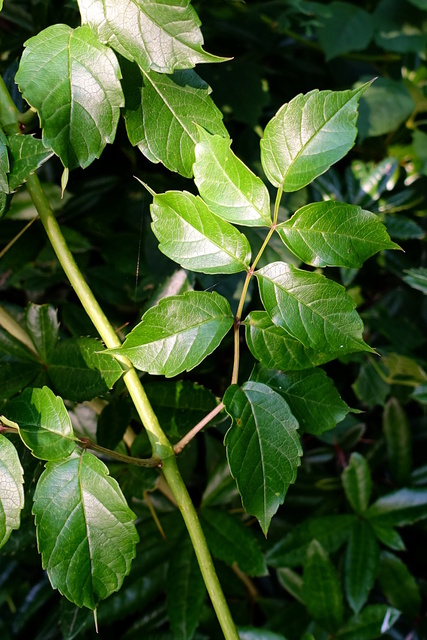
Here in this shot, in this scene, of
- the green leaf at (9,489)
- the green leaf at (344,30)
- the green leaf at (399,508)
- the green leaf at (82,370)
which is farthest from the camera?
the green leaf at (344,30)

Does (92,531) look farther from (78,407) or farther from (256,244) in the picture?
(256,244)

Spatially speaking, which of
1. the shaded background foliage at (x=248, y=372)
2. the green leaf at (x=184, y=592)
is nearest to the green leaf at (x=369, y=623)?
the shaded background foliage at (x=248, y=372)

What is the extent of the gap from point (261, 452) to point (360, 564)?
1.74ft

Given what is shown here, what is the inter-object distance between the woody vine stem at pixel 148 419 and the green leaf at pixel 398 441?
1.93 feet

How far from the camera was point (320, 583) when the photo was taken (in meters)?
0.93

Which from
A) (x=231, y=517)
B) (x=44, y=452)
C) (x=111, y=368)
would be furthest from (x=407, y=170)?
(x=44, y=452)

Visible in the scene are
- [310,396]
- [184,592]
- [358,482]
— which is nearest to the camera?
[310,396]

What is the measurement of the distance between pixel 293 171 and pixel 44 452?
1.17ft

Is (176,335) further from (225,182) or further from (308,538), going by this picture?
(308,538)

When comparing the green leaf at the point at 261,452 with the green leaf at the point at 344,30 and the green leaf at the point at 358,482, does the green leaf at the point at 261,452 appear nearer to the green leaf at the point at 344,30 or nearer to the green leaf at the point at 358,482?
the green leaf at the point at 358,482

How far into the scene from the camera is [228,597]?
1.03 meters

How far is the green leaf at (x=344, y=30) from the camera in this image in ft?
3.98

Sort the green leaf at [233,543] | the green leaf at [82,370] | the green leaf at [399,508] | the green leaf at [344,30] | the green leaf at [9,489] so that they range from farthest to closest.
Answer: the green leaf at [344,30] < the green leaf at [399,508] < the green leaf at [233,543] < the green leaf at [82,370] < the green leaf at [9,489]

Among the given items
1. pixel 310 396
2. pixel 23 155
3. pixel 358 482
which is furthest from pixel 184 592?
pixel 23 155
